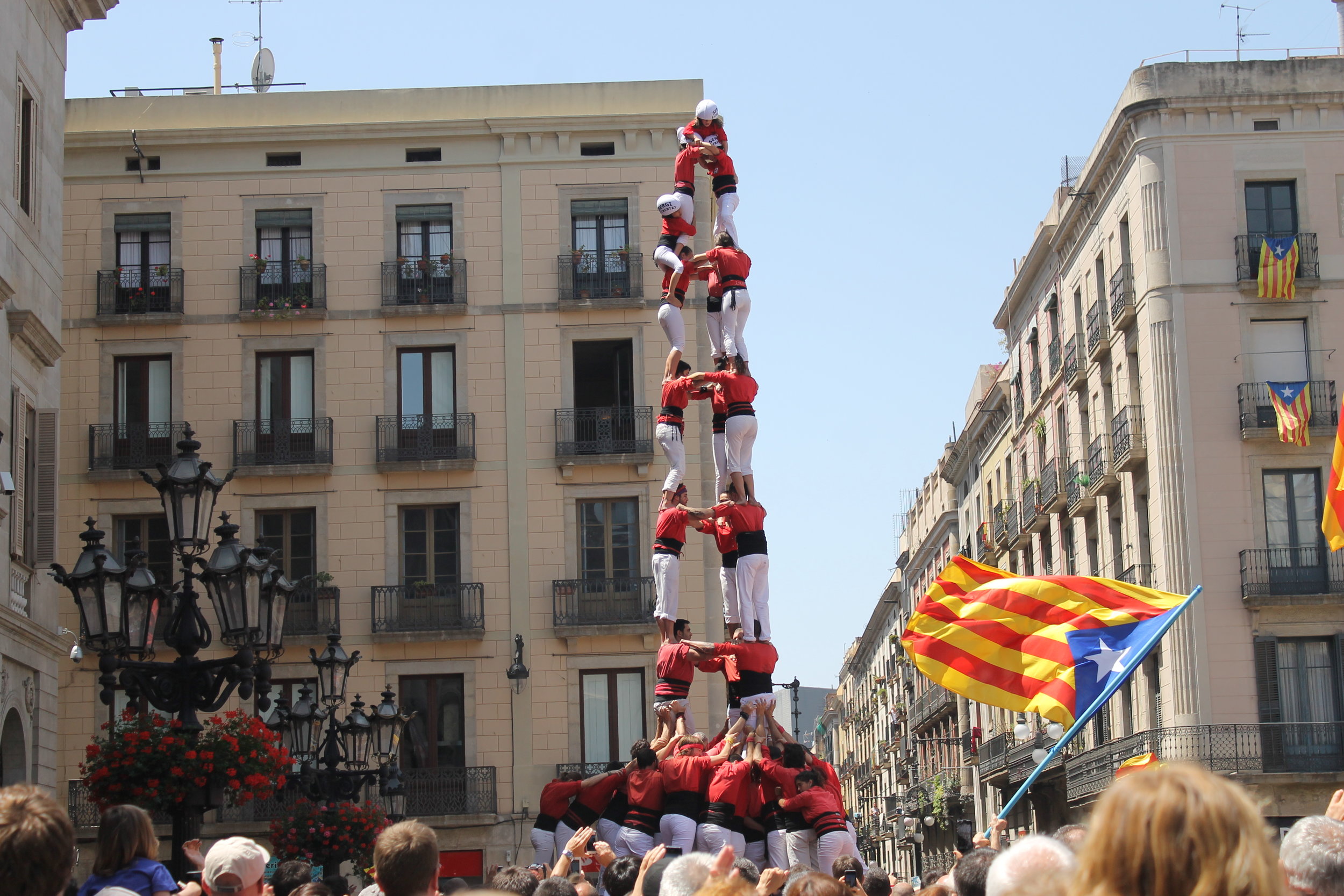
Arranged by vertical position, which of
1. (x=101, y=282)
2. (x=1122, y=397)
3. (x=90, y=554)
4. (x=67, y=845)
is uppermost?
(x=101, y=282)

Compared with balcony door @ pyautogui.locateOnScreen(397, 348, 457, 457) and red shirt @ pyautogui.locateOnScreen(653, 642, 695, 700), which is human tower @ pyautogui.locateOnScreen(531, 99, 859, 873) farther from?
balcony door @ pyautogui.locateOnScreen(397, 348, 457, 457)

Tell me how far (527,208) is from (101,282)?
910 centimetres

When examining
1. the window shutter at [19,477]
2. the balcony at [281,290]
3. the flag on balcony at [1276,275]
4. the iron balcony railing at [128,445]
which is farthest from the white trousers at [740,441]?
the flag on balcony at [1276,275]

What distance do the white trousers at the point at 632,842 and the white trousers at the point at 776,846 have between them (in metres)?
1.12

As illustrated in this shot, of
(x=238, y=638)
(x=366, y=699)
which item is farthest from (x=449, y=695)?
(x=238, y=638)

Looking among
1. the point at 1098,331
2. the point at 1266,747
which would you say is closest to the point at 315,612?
the point at 1266,747

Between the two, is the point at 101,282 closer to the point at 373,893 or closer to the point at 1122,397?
the point at 1122,397

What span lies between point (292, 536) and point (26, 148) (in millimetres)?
12321

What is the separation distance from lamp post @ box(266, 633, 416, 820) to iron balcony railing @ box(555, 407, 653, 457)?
28.4ft

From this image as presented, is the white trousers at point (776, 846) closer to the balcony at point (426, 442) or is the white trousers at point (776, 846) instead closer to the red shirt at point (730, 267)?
the red shirt at point (730, 267)

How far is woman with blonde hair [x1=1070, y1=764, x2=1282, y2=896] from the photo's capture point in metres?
3.62

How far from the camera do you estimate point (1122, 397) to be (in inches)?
1558

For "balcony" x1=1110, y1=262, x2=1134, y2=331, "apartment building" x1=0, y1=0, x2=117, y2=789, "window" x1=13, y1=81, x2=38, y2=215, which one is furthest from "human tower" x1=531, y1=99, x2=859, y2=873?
"balcony" x1=1110, y1=262, x2=1134, y2=331

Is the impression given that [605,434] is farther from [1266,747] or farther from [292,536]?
[1266,747]
